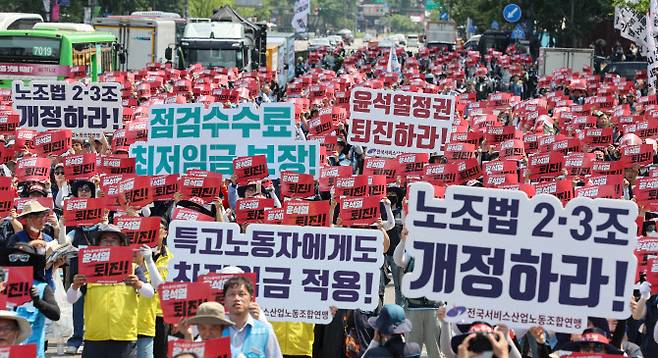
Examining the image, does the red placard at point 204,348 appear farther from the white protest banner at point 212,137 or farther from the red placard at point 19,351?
the white protest banner at point 212,137

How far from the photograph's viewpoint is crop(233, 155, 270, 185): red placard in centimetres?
1405

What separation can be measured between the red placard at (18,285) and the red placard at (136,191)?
11.5 feet

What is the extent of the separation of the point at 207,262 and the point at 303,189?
13.2 feet

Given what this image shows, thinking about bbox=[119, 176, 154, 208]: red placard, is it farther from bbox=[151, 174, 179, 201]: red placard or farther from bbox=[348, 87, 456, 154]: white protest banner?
bbox=[348, 87, 456, 154]: white protest banner

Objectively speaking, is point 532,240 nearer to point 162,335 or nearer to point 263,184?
point 162,335

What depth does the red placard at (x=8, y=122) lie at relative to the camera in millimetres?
18547

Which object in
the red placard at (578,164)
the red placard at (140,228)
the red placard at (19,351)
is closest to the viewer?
the red placard at (19,351)

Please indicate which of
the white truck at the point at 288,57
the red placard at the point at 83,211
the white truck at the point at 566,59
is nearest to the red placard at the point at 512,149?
the red placard at the point at 83,211

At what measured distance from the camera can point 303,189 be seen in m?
13.7

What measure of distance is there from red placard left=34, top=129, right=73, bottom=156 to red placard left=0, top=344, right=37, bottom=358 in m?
9.30

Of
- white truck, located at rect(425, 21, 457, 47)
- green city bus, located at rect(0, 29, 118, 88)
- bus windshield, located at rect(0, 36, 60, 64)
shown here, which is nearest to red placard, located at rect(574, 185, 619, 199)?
green city bus, located at rect(0, 29, 118, 88)

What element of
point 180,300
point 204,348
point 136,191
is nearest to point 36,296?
point 180,300

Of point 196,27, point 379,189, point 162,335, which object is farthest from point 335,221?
point 196,27

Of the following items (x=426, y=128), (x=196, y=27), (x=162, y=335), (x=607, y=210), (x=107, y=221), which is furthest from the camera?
(x=196, y=27)
